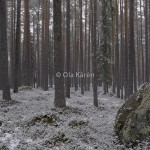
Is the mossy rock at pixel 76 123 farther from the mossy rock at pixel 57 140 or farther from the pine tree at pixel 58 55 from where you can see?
the pine tree at pixel 58 55

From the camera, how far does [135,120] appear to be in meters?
8.83

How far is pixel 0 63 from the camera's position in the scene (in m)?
14.8

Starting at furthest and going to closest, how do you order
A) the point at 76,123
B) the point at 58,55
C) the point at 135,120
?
the point at 58,55 → the point at 76,123 → the point at 135,120

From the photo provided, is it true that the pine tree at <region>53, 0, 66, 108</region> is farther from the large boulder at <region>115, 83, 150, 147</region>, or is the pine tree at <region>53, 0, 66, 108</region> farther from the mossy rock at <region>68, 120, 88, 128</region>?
the large boulder at <region>115, 83, 150, 147</region>

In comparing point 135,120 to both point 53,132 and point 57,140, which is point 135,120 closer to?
point 57,140

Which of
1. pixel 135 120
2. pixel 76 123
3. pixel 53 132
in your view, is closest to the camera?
pixel 135 120

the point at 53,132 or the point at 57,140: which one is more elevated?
the point at 53,132

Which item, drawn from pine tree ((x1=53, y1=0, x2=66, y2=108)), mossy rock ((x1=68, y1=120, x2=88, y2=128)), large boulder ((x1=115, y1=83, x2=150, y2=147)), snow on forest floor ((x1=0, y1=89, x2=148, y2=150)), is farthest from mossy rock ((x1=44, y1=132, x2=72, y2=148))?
pine tree ((x1=53, y1=0, x2=66, y2=108))

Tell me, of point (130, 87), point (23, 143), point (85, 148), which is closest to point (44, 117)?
point (23, 143)

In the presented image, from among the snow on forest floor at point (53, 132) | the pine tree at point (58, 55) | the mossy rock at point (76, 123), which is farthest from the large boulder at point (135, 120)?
the pine tree at point (58, 55)

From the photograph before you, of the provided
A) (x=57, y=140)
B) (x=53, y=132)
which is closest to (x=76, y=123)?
(x=53, y=132)

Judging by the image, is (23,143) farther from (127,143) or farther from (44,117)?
(127,143)

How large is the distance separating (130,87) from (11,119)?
8.76m

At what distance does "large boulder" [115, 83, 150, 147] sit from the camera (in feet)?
27.9
